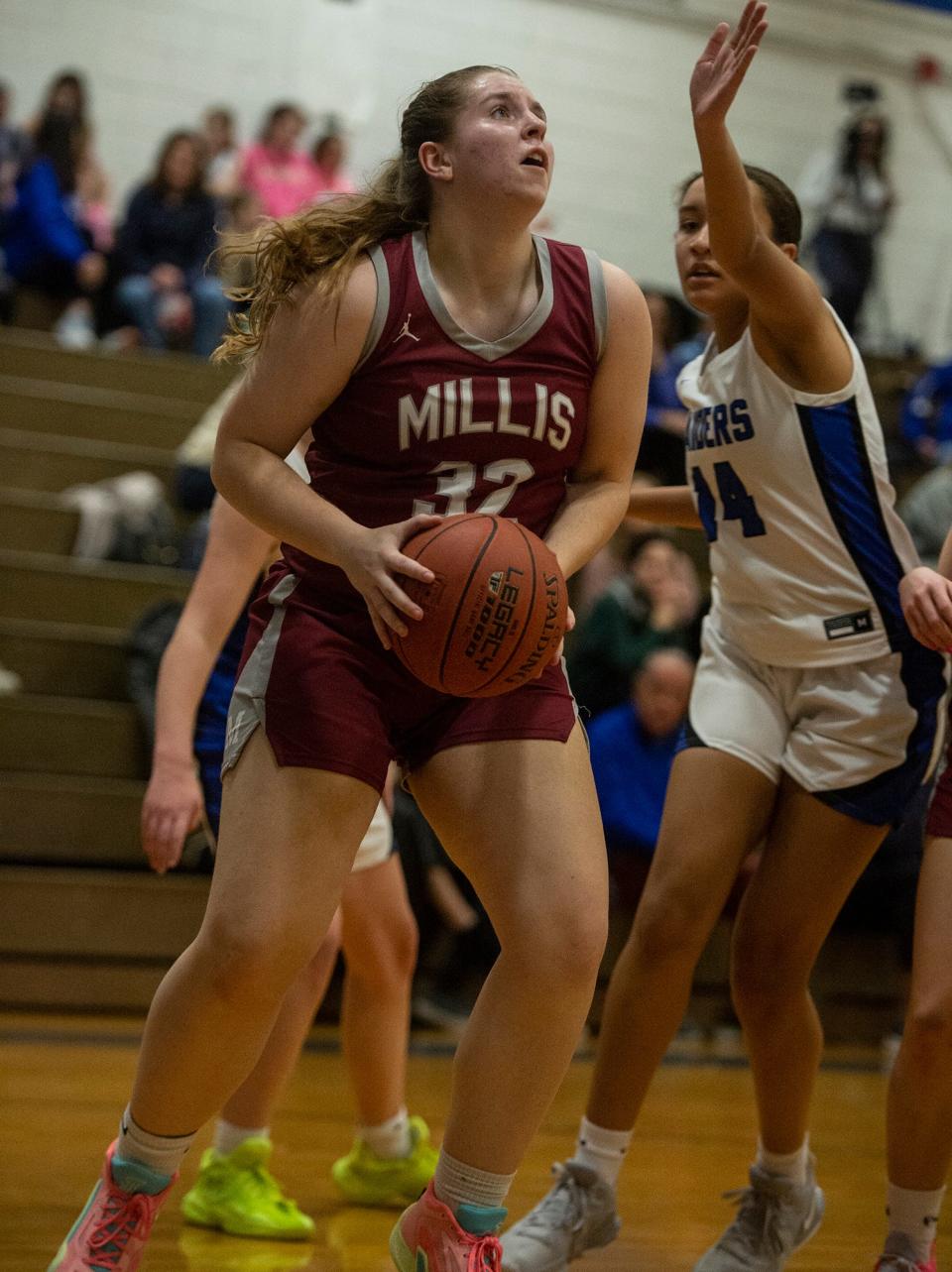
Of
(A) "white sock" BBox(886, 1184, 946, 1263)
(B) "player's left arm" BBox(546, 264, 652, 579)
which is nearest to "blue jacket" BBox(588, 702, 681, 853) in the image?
(A) "white sock" BBox(886, 1184, 946, 1263)

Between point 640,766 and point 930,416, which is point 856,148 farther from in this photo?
point 640,766

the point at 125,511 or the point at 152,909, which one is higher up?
the point at 125,511

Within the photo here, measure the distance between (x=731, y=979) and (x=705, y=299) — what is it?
4.16ft

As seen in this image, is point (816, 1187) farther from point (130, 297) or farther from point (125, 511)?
point (130, 297)

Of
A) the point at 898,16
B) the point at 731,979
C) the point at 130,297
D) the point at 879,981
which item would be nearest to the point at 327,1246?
the point at 731,979

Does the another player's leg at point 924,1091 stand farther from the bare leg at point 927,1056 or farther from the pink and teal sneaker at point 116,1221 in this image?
the pink and teal sneaker at point 116,1221

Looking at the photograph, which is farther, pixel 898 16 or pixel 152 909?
pixel 898 16

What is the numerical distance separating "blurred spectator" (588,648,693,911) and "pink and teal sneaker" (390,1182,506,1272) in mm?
3390

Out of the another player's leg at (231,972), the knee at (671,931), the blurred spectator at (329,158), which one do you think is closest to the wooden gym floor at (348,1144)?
the another player's leg at (231,972)

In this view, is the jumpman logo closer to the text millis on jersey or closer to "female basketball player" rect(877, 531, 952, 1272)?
the text millis on jersey

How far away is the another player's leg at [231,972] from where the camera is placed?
2.17 metres

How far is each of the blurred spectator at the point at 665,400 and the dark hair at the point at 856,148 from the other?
2.96 m

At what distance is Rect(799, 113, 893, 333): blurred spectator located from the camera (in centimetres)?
1123

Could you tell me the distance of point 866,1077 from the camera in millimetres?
5395
